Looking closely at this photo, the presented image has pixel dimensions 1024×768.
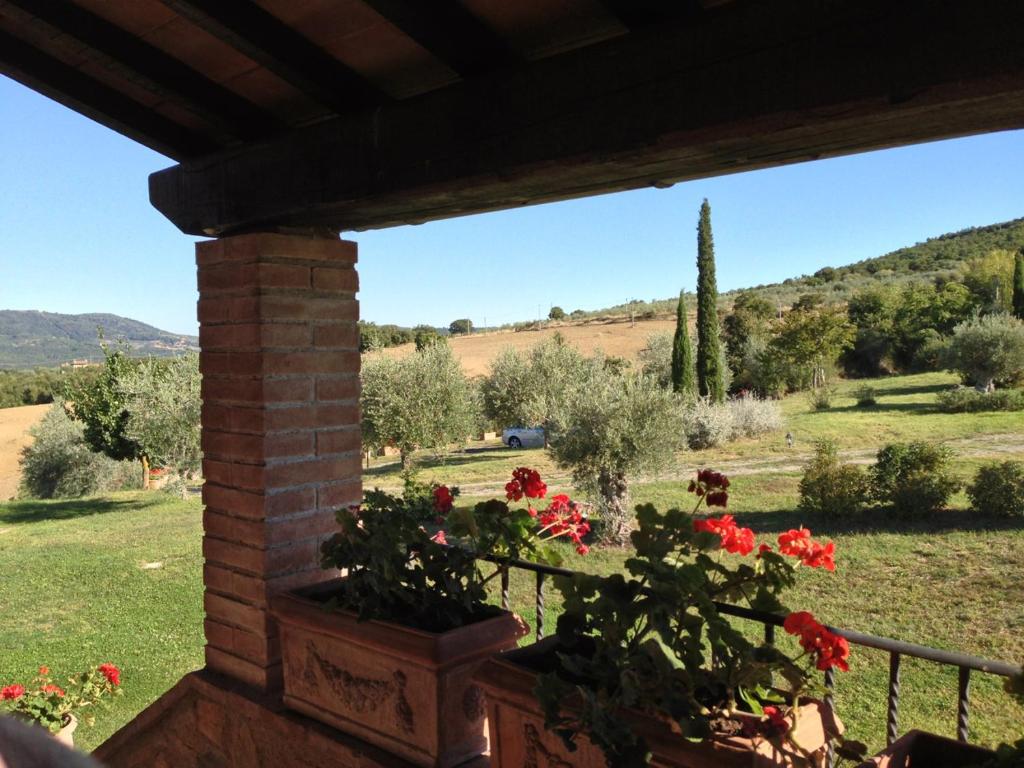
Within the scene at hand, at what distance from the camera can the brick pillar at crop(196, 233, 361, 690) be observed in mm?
2307

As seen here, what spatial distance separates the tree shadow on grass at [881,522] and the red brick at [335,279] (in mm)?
10685

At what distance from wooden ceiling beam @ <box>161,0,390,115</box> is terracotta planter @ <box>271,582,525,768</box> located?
4.22ft

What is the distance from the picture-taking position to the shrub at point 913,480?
40.2 ft

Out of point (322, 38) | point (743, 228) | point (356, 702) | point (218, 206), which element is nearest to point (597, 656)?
point (356, 702)

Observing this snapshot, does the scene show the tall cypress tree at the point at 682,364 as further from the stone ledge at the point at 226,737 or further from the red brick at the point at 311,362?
the stone ledge at the point at 226,737

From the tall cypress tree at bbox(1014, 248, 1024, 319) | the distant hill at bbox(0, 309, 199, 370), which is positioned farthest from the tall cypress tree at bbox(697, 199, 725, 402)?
the distant hill at bbox(0, 309, 199, 370)

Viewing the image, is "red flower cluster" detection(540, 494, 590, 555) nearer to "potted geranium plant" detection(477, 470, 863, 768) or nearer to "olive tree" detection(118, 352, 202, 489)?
"potted geranium plant" detection(477, 470, 863, 768)

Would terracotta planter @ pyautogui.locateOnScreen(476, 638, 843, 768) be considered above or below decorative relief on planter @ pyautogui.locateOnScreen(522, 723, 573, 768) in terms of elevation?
above

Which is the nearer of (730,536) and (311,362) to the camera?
(730,536)

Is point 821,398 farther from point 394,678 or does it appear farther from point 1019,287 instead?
point 394,678

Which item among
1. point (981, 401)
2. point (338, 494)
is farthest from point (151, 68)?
point (981, 401)

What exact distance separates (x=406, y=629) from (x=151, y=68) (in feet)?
5.05

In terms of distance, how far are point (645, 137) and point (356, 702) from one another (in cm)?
155

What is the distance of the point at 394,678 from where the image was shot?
191 cm
